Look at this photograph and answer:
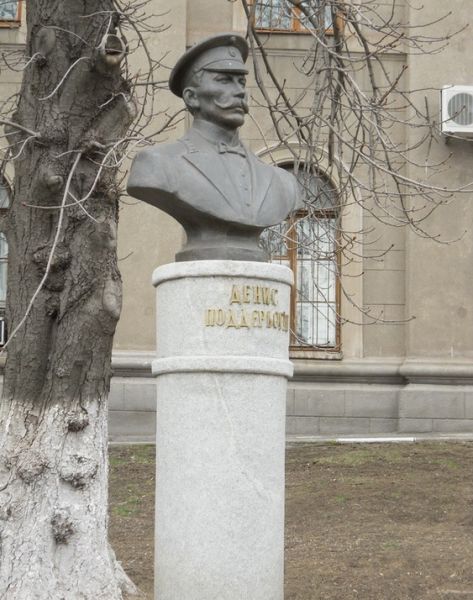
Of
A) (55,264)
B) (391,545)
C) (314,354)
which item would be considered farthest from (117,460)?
(55,264)

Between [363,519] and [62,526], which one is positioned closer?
[62,526]

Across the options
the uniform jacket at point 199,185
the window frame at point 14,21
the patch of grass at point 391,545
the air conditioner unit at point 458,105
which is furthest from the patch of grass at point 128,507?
the window frame at point 14,21

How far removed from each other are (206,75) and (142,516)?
17.5 ft

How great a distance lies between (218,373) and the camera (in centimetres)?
632

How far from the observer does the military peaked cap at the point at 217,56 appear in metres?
6.73

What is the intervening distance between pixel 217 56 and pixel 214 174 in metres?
0.69

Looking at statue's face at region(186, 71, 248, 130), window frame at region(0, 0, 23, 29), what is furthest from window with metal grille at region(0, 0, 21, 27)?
statue's face at region(186, 71, 248, 130)

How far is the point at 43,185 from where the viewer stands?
837 cm

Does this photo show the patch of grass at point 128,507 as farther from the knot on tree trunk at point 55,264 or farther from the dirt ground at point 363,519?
the knot on tree trunk at point 55,264

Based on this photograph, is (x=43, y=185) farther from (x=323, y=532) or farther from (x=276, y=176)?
(x=323, y=532)

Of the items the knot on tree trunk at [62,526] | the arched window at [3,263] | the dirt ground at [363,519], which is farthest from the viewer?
the arched window at [3,263]

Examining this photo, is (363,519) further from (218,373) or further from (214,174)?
(214,174)

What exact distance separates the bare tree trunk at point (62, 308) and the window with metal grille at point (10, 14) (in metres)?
7.42

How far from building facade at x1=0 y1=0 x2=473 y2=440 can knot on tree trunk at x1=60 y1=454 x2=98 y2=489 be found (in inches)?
284
